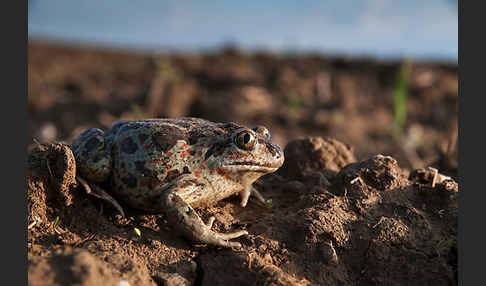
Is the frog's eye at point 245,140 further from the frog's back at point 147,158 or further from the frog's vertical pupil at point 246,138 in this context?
the frog's back at point 147,158

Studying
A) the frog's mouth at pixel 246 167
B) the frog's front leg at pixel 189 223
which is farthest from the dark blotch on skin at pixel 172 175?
the frog's mouth at pixel 246 167

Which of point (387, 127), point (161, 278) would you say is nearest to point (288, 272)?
point (161, 278)

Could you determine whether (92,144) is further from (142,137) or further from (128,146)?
(142,137)

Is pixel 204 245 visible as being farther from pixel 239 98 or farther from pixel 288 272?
pixel 239 98

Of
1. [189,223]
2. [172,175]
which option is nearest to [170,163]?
[172,175]

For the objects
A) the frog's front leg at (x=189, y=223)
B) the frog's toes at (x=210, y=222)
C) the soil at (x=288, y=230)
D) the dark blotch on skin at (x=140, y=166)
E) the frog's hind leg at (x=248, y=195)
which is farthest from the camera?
the frog's hind leg at (x=248, y=195)
